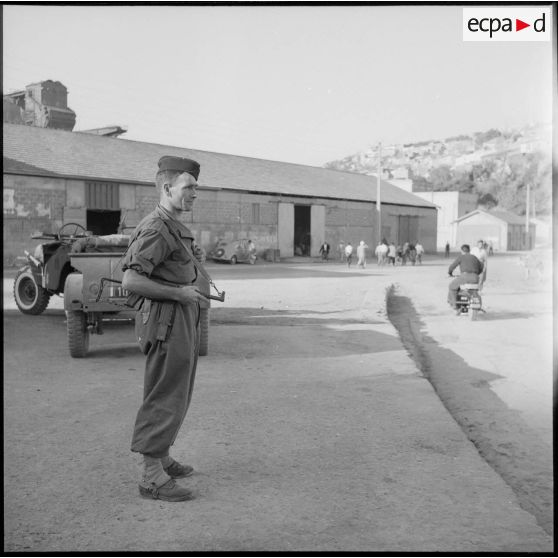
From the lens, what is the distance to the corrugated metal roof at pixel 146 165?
28.9 metres

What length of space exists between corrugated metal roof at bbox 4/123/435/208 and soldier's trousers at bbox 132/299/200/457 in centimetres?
2628

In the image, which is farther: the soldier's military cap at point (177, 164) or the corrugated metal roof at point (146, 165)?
the corrugated metal roof at point (146, 165)

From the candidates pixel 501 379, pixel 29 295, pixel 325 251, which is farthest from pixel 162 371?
pixel 325 251

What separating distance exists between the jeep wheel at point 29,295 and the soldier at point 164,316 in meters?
8.45

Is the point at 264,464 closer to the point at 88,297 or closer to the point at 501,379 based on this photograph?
the point at 501,379

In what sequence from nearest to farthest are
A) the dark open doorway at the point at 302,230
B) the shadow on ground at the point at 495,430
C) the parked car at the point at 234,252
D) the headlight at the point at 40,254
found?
the shadow on ground at the point at 495,430 < the headlight at the point at 40,254 < the parked car at the point at 234,252 < the dark open doorway at the point at 302,230

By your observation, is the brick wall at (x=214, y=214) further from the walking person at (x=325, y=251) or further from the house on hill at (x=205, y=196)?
the walking person at (x=325, y=251)

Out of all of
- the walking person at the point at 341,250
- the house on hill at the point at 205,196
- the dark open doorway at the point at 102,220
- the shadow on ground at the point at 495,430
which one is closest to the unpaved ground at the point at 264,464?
the shadow on ground at the point at 495,430

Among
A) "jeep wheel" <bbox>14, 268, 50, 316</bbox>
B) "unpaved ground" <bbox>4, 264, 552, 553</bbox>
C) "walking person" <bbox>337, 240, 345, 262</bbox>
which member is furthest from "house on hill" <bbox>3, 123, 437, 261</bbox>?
"unpaved ground" <bbox>4, 264, 552, 553</bbox>

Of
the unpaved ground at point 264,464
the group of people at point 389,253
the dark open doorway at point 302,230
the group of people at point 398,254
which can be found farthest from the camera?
the dark open doorway at point 302,230

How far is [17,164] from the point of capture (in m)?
27.2

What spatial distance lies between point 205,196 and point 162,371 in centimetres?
3045

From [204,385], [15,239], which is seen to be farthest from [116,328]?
[15,239]

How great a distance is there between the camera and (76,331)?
7551mm
